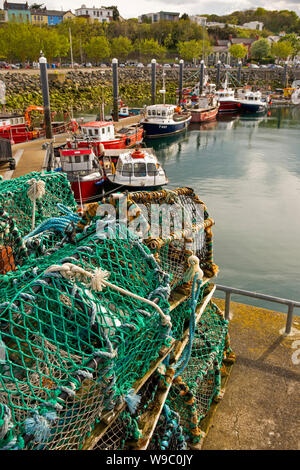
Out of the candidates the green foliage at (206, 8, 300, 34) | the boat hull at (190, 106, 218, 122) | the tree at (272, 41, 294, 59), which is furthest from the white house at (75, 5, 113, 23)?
the boat hull at (190, 106, 218, 122)

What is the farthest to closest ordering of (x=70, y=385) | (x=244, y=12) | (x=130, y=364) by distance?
(x=244, y=12)
(x=130, y=364)
(x=70, y=385)

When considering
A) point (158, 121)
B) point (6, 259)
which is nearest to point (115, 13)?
point (158, 121)

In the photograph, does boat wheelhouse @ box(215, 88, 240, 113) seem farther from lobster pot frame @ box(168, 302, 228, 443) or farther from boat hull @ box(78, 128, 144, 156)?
lobster pot frame @ box(168, 302, 228, 443)

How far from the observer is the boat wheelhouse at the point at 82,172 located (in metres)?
14.4

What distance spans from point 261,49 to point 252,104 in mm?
55959

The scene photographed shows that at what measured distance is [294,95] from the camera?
52031 millimetres

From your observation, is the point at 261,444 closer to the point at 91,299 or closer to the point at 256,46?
the point at 91,299

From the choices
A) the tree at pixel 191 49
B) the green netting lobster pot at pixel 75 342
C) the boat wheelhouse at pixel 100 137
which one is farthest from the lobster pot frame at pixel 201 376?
the tree at pixel 191 49

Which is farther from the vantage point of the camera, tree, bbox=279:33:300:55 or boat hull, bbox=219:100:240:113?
tree, bbox=279:33:300:55

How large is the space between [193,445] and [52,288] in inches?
71.8

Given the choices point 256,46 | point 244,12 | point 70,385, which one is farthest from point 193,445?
point 244,12

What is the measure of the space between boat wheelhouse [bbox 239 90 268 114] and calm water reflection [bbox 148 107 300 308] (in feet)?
25.1

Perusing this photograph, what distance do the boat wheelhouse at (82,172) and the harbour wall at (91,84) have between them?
24.5m

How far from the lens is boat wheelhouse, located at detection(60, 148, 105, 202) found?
1442 centimetres
